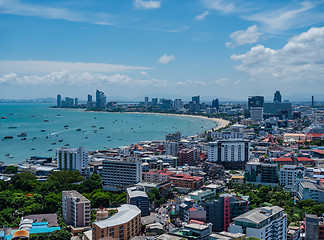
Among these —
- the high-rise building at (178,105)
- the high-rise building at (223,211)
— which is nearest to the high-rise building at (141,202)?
the high-rise building at (223,211)

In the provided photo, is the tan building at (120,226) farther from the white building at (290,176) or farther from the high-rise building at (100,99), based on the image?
the high-rise building at (100,99)

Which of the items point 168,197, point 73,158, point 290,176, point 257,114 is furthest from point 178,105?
point 168,197

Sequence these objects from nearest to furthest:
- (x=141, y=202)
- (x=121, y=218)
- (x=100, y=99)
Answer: (x=121, y=218), (x=141, y=202), (x=100, y=99)

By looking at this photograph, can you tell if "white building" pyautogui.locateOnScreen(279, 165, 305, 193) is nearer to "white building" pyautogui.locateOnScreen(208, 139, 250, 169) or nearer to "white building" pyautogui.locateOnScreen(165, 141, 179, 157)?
"white building" pyautogui.locateOnScreen(208, 139, 250, 169)

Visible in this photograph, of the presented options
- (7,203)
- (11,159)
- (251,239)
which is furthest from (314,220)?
(11,159)

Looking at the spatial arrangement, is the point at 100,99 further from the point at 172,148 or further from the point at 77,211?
the point at 77,211

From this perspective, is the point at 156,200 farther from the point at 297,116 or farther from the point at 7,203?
the point at 297,116

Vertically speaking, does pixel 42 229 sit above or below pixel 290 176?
below
